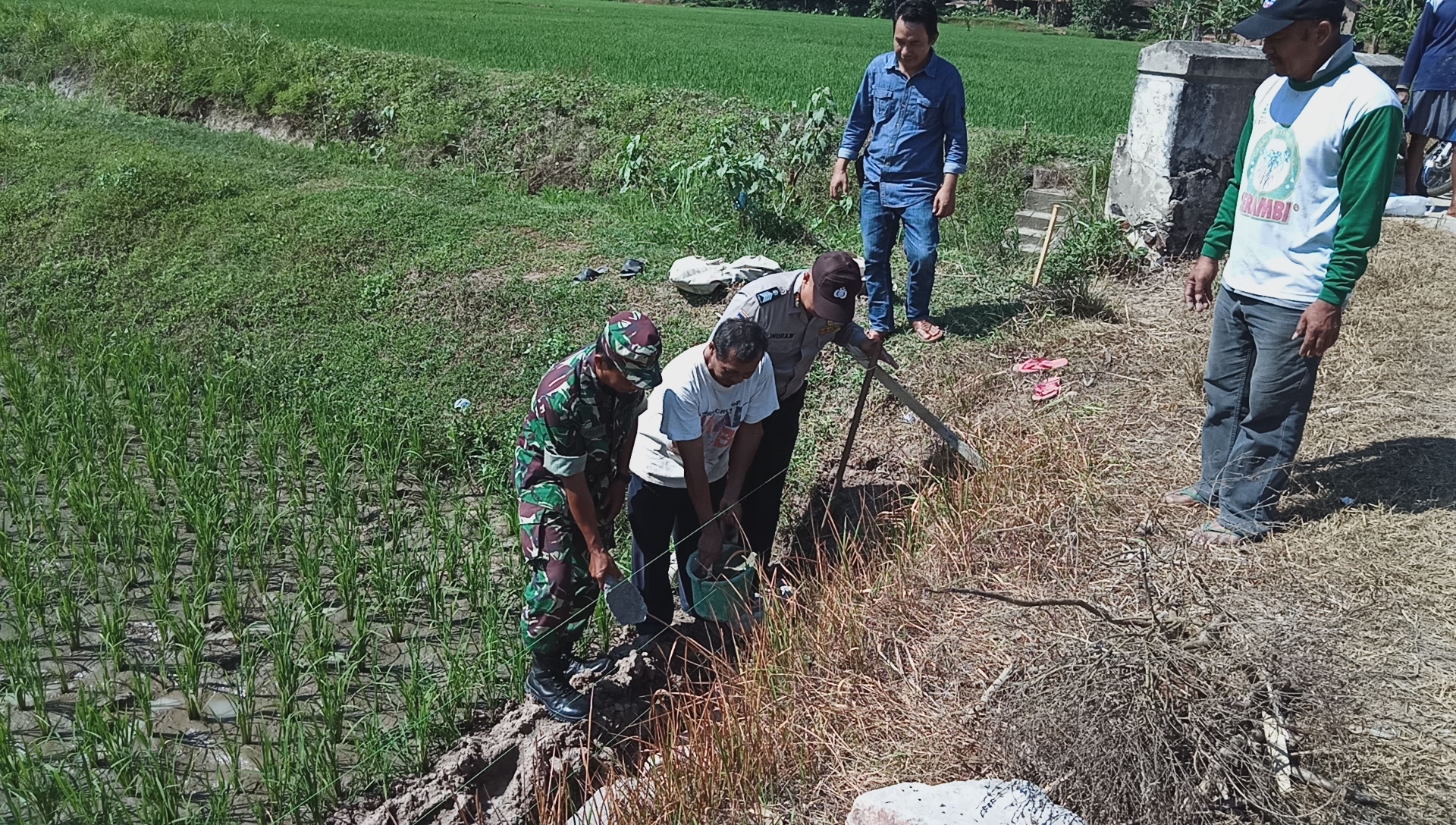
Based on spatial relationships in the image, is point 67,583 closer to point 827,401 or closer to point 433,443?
point 433,443

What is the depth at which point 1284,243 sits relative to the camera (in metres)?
3.08

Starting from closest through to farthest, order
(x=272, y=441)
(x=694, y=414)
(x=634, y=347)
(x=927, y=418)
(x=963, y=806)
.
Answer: (x=963, y=806), (x=634, y=347), (x=694, y=414), (x=927, y=418), (x=272, y=441)

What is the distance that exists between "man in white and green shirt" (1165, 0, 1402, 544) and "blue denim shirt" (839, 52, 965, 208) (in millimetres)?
1811

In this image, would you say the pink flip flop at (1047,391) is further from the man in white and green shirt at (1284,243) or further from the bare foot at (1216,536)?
the bare foot at (1216,536)

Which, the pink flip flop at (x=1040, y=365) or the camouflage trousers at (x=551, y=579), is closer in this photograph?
the camouflage trousers at (x=551, y=579)

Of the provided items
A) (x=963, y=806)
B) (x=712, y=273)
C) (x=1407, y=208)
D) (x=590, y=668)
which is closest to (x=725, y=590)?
(x=590, y=668)

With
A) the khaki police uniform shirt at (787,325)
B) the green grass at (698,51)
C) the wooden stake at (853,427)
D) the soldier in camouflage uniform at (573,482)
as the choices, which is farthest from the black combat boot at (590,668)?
the green grass at (698,51)

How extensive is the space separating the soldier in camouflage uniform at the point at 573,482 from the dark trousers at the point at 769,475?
0.63 metres

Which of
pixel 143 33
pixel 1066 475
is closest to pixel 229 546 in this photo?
pixel 1066 475

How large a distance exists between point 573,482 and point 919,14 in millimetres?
2987

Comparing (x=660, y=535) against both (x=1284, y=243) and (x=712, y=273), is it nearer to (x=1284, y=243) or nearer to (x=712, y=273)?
(x=1284, y=243)

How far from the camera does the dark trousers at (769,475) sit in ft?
12.8

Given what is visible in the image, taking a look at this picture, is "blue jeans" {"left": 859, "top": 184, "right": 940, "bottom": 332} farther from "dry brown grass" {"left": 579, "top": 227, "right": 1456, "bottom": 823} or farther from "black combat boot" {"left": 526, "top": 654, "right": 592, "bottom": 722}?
"black combat boot" {"left": 526, "top": 654, "right": 592, "bottom": 722}

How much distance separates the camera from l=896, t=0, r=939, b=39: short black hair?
4.80 metres
